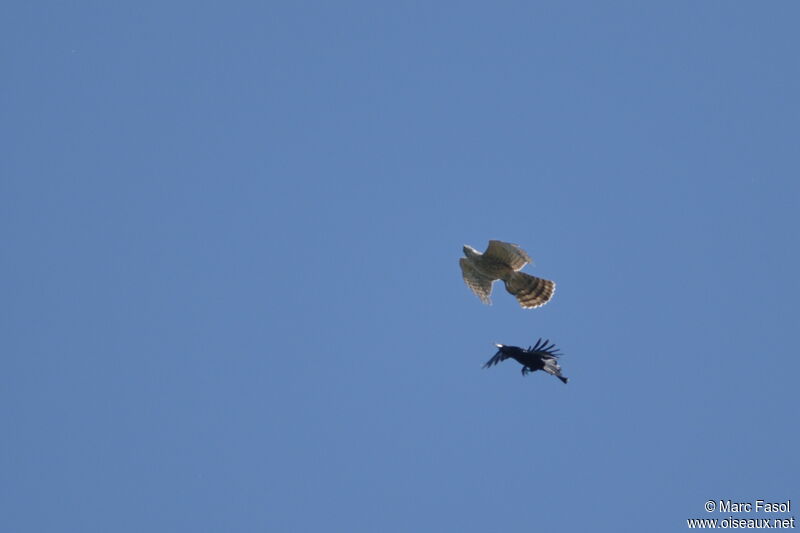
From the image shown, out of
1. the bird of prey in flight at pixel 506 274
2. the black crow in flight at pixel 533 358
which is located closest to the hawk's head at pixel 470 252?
the bird of prey in flight at pixel 506 274

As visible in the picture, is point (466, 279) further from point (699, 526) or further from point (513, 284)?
point (699, 526)

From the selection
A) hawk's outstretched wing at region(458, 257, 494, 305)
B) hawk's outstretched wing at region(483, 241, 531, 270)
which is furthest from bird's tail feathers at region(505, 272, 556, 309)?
hawk's outstretched wing at region(458, 257, 494, 305)

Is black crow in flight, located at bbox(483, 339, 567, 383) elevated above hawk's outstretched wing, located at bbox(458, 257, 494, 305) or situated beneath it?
situated beneath

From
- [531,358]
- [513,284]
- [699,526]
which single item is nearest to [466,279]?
[513,284]

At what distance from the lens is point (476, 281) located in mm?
22703

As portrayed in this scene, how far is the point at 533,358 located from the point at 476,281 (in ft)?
16.5

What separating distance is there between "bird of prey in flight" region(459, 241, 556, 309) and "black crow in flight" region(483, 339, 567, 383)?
333 centimetres

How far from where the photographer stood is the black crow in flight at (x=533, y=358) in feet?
58.3

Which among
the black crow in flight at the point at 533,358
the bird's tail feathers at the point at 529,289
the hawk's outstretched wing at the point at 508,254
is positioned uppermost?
the hawk's outstretched wing at the point at 508,254

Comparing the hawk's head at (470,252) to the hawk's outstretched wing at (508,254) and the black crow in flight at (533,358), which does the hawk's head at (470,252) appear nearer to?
the hawk's outstretched wing at (508,254)

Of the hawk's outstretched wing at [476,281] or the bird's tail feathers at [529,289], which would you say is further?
the hawk's outstretched wing at [476,281]

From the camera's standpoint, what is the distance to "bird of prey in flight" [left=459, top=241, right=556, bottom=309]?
21406mm

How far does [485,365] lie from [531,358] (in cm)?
Answer: 77

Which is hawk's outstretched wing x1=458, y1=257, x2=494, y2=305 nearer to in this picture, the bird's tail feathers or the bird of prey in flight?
the bird of prey in flight
